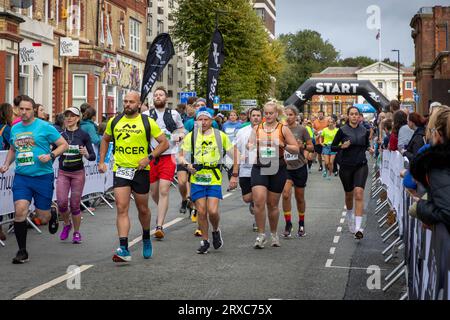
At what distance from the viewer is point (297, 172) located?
13.3m

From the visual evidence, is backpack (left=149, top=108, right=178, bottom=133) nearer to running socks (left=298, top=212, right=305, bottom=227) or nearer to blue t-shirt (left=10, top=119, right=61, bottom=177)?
running socks (left=298, top=212, right=305, bottom=227)

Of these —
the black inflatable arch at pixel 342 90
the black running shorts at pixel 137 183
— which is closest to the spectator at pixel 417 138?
the black running shorts at pixel 137 183

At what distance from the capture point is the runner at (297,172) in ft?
43.3

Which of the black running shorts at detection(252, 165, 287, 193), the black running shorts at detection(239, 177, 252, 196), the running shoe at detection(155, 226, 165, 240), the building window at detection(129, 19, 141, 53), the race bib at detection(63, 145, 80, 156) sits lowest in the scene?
the running shoe at detection(155, 226, 165, 240)

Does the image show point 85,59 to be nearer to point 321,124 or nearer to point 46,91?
point 46,91

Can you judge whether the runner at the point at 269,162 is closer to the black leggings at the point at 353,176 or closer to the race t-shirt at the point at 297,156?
the race t-shirt at the point at 297,156

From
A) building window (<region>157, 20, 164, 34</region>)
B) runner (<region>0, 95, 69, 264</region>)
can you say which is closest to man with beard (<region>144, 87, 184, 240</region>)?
runner (<region>0, 95, 69, 264</region>)

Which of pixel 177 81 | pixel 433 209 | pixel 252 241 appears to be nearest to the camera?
pixel 433 209


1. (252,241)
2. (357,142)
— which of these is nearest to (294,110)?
(357,142)

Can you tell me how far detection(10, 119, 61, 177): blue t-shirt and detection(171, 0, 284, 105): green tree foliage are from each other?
48547 millimetres

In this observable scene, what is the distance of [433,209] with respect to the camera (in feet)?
17.7

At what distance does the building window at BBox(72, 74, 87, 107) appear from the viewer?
39031mm

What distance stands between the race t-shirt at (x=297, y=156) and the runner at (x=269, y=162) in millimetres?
1576
